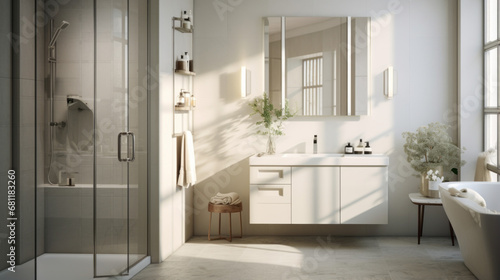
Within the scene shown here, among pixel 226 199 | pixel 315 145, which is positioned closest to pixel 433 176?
pixel 315 145

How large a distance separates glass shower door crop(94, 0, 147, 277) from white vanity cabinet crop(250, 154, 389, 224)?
1.37m

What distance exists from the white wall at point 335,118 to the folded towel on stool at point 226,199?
1.10 feet

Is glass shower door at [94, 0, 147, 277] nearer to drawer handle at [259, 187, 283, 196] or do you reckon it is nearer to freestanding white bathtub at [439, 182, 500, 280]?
drawer handle at [259, 187, 283, 196]

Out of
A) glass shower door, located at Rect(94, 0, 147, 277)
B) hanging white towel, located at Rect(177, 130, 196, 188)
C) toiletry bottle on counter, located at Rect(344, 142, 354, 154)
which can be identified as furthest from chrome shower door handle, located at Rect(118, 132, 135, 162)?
toiletry bottle on counter, located at Rect(344, 142, 354, 154)

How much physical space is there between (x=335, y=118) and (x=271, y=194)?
3.84 ft

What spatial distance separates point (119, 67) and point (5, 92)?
36.3 inches

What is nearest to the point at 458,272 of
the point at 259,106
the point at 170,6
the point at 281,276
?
the point at 281,276

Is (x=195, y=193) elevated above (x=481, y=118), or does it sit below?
below

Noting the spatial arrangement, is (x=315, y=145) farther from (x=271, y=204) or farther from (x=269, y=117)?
(x=271, y=204)

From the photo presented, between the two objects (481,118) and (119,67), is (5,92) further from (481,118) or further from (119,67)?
(481,118)

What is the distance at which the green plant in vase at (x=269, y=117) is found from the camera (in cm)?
589

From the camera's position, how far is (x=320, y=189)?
5488mm

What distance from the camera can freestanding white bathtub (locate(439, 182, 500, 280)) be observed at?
375cm

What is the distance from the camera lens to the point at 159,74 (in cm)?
487
